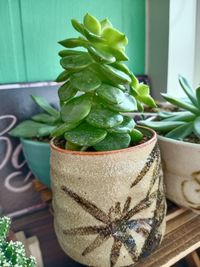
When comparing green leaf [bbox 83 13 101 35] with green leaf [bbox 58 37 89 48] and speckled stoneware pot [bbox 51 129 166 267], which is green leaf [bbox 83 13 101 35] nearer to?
green leaf [bbox 58 37 89 48]

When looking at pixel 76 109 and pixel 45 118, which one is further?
pixel 45 118

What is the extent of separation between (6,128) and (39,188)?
14 cm

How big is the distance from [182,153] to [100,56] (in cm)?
21

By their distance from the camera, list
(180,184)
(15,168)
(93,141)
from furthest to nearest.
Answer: (15,168)
(180,184)
(93,141)

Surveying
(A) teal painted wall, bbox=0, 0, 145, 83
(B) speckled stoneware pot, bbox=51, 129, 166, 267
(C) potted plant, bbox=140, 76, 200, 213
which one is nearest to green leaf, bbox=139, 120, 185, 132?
(C) potted plant, bbox=140, 76, 200, 213

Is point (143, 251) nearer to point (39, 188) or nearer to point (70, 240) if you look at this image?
point (70, 240)

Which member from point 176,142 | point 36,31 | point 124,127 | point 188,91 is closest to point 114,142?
point 124,127

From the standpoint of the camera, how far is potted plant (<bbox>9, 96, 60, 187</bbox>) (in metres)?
0.52

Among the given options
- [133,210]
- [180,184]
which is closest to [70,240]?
[133,210]

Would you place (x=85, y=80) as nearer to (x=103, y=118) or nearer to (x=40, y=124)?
(x=103, y=118)

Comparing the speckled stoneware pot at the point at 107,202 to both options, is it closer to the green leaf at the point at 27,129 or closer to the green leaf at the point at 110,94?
the green leaf at the point at 110,94

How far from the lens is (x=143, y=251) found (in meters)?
0.38

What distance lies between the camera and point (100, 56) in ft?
1.11

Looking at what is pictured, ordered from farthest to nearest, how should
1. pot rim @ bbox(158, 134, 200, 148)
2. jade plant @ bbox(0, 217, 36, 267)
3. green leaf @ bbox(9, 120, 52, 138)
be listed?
green leaf @ bbox(9, 120, 52, 138) < pot rim @ bbox(158, 134, 200, 148) < jade plant @ bbox(0, 217, 36, 267)
